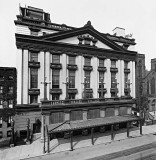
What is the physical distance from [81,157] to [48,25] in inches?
999

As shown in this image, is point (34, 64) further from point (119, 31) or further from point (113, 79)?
point (119, 31)

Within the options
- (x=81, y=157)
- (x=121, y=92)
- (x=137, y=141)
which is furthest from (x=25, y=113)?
(x=121, y=92)

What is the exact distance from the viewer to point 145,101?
34.7 metres

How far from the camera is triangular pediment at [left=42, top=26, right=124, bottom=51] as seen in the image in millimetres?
24308

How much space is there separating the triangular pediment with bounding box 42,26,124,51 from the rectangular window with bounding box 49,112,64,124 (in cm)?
1477

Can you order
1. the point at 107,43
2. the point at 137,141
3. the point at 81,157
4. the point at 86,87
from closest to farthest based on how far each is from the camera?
the point at 81,157 → the point at 137,141 → the point at 86,87 → the point at 107,43

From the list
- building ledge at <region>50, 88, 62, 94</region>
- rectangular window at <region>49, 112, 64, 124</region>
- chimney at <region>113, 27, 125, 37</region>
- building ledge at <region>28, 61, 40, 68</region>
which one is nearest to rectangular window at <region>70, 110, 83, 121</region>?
rectangular window at <region>49, 112, 64, 124</region>

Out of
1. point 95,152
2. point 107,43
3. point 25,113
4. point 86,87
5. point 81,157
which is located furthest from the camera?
point 107,43

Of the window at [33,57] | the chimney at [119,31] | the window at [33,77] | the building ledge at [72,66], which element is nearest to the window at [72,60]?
the building ledge at [72,66]

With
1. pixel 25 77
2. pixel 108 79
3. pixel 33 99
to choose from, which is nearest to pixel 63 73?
pixel 25 77

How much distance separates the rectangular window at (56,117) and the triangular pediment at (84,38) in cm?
1477

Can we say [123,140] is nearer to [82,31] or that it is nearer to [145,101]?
[145,101]

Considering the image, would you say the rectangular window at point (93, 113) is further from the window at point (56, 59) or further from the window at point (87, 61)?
the window at point (56, 59)

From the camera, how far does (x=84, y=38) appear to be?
26562 millimetres
